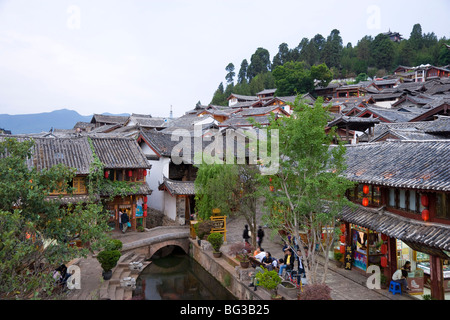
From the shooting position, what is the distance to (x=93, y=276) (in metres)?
15.4

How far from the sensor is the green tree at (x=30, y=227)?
780cm

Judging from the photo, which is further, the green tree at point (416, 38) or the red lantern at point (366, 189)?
the green tree at point (416, 38)

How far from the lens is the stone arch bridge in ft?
65.2

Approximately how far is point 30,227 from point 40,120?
154094mm

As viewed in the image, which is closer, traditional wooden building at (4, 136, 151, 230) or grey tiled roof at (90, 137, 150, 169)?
traditional wooden building at (4, 136, 151, 230)

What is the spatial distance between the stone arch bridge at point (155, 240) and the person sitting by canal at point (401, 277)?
12539 mm

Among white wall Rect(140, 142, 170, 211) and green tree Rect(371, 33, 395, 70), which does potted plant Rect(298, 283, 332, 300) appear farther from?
green tree Rect(371, 33, 395, 70)

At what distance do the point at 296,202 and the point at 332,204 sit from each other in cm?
113

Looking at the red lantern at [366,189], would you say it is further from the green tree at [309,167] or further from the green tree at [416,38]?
the green tree at [416,38]

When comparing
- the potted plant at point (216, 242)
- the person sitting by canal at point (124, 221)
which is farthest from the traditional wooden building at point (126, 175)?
the potted plant at point (216, 242)

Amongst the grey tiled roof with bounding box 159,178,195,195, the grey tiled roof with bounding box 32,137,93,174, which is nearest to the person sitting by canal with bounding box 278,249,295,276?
the grey tiled roof with bounding box 159,178,195,195

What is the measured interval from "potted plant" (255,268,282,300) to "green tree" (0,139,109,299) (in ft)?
19.0

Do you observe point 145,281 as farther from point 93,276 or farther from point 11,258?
point 11,258
